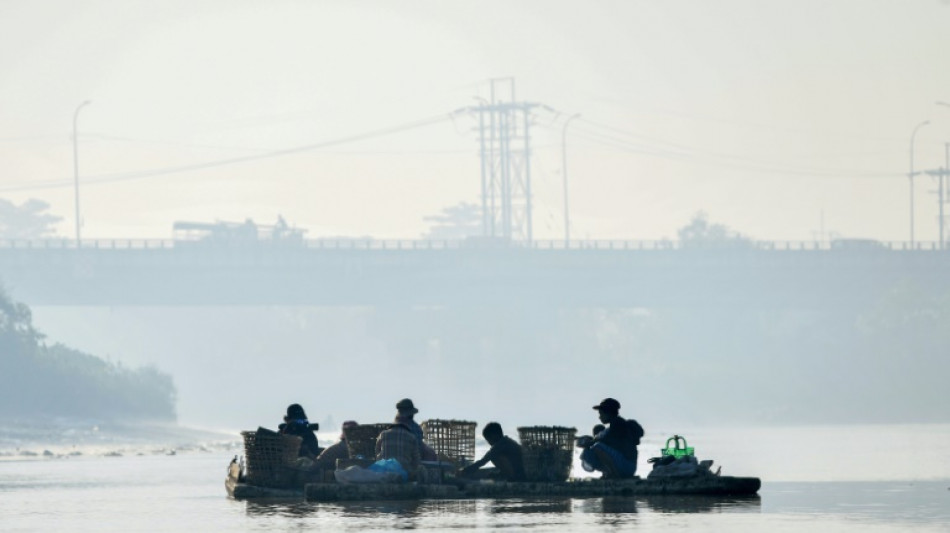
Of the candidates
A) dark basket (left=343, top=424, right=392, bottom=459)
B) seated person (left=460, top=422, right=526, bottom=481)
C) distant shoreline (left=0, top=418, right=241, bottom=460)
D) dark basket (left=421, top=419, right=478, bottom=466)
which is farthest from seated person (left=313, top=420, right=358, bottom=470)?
distant shoreline (left=0, top=418, right=241, bottom=460)

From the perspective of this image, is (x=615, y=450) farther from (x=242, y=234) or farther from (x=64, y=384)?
(x=242, y=234)

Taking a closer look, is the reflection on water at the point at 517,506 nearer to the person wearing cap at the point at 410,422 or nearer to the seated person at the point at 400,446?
the seated person at the point at 400,446

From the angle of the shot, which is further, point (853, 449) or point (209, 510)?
point (853, 449)

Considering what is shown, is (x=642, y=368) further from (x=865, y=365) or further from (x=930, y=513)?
(x=930, y=513)

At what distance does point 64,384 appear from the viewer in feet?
347

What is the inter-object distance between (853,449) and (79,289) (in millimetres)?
75488

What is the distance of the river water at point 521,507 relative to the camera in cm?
3167

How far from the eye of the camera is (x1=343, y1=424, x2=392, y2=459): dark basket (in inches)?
→ 1505

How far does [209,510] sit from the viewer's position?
37.1m

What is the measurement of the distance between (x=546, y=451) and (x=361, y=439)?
3202 mm

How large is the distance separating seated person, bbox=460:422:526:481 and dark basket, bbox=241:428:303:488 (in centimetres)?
302

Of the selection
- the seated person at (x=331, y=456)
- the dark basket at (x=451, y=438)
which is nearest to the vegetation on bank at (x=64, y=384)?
the dark basket at (x=451, y=438)

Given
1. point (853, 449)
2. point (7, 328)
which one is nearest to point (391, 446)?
point (853, 449)

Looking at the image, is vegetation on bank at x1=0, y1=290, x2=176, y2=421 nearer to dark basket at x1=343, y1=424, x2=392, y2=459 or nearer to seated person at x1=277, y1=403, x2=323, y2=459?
seated person at x1=277, y1=403, x2=323, y2=459
